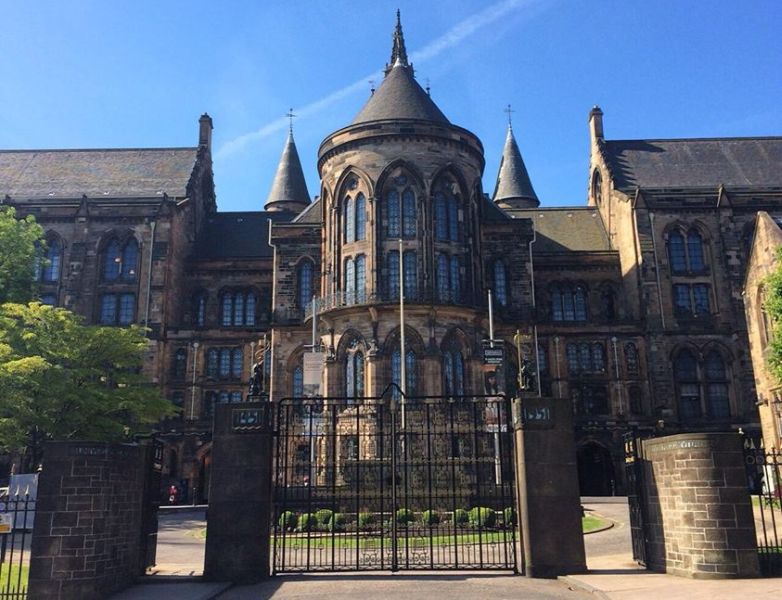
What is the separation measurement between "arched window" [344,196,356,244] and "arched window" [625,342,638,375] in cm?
1969

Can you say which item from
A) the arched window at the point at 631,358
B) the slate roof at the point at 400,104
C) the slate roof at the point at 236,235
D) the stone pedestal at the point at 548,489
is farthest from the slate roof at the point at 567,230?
the stone pedestal at the point at 548,489

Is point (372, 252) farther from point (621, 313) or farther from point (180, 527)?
point (621, 313)

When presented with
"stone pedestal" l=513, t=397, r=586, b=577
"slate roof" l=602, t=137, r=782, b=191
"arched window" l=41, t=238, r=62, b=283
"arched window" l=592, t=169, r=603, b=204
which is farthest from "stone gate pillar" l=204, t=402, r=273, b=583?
"arched window" l=592, t=169, r=603, b=204

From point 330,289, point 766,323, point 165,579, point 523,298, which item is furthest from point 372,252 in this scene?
point 165,579

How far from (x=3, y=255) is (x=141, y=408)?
1069 centimetres

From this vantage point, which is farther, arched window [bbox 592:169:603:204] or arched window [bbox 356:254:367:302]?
arched window [bbox 592:169:603:204]

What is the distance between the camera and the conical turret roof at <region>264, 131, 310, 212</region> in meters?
65.2

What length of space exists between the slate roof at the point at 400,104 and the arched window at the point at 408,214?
4.07 metres

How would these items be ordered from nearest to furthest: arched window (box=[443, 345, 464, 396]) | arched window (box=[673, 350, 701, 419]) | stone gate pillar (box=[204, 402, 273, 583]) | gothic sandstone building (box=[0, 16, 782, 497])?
1. stone gate pillar (box=[204, 402, 273, 583])
2. arched window (box=[443, 345, 464, 396])
3. gothic sandstone building (box=[0, 16, 782, 497])
4. arched window (box=[673, 350, 701, 419])

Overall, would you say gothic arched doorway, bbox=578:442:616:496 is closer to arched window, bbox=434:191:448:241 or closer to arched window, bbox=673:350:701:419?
arched window, bbox=673:350:701:419

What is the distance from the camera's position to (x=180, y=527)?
3123 cm

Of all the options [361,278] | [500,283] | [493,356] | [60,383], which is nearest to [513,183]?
[500,283]

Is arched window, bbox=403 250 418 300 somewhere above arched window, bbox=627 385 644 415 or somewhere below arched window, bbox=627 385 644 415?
above

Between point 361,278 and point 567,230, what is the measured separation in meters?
22.6
